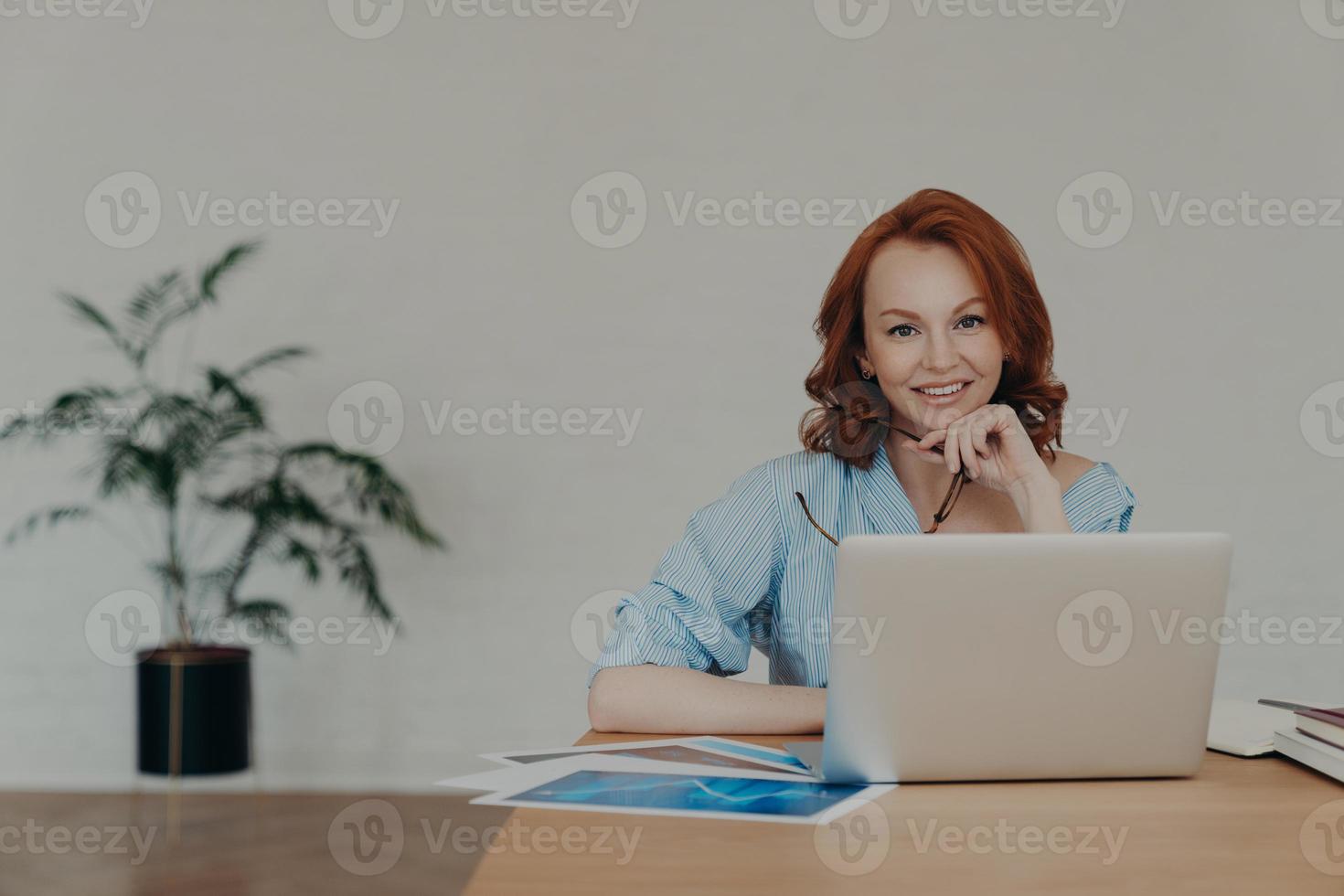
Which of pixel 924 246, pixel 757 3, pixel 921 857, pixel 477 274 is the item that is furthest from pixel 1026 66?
pixel 921 857

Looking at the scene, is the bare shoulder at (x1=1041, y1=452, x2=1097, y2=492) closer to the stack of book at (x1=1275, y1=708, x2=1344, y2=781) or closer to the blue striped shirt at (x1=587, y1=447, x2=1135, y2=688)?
the blue striped shirt at (x1=587, y1=447, x2=1135, y2=688)

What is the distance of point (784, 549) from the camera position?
1.80 metres

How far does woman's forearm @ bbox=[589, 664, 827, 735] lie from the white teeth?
582 millimetres

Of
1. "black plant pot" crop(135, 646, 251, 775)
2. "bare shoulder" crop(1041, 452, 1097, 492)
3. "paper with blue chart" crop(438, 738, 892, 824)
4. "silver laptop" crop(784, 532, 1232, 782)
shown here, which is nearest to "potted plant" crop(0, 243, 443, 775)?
"black plant pot" crop(135, 646, 251, 775)

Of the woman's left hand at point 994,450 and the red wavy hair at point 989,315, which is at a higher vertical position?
the red wavy hair at point 989,315

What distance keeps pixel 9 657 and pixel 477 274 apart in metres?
2.06

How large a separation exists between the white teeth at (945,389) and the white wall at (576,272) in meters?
2.16

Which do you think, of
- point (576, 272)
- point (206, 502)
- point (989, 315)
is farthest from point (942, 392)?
point (206, 502)

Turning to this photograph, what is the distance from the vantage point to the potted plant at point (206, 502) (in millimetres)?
3631

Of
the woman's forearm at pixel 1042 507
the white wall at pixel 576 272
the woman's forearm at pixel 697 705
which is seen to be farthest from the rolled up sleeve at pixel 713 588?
the white wall at pixel 576 272

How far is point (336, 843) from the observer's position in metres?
3.69

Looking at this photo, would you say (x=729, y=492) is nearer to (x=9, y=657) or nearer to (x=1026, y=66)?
(x=1026, y=66)

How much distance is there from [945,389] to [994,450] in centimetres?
18

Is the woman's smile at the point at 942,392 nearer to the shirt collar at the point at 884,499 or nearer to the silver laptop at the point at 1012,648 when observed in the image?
the shirt collar at the point at 884,499
